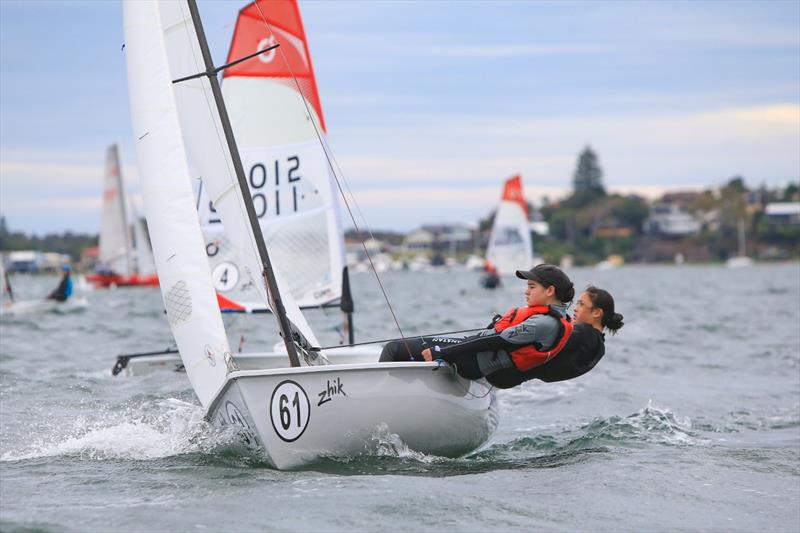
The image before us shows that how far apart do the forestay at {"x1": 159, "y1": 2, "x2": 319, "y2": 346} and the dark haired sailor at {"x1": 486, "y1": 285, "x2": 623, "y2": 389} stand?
166 cm

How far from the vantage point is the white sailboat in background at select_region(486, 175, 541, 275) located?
115 ft

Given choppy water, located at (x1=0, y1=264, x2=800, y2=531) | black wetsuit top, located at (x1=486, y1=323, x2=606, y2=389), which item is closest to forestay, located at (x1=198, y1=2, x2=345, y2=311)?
choppy water, located at (x1=0, y1=264, x2=800, y2=531)

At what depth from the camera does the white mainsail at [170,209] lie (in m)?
6.27

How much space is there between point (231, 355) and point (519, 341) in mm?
1588

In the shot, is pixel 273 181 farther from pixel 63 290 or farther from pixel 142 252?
pixel 142 252

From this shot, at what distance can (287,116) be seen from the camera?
9875 millimetres

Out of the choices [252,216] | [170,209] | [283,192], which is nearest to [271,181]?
[283,192]

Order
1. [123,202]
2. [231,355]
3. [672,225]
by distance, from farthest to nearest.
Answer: [672,225] < [123,202] < [231,355]

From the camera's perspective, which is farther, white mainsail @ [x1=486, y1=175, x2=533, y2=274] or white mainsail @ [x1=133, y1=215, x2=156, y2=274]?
white mainsail @ [x1=133, y1=215, x2=156, y2=274]

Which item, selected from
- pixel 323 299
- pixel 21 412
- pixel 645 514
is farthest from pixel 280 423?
pixel 323 299

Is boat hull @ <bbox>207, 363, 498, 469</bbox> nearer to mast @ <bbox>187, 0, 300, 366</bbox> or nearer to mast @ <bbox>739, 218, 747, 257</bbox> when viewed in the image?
mast @ <bbox>187, 0, 300, 366</bbox>

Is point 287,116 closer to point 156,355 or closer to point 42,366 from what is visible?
point 156,355

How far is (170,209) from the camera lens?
6422mm

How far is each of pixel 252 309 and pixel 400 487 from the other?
4.93 meters
